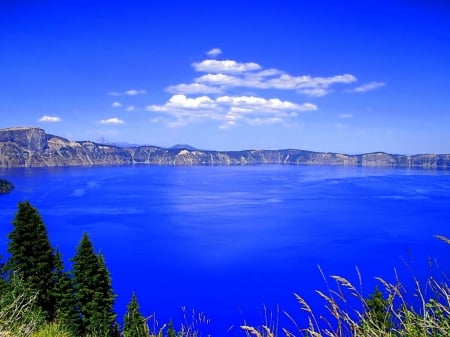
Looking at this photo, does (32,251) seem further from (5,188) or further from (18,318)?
(5,188)

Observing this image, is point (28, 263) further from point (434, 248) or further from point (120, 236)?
point (434, 248)

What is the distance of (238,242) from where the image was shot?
68500mm

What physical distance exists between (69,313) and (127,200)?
105612 mm

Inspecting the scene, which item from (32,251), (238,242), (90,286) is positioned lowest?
(238,242)

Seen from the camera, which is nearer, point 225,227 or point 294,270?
point 294,270

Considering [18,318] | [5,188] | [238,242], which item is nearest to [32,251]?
[18,318]

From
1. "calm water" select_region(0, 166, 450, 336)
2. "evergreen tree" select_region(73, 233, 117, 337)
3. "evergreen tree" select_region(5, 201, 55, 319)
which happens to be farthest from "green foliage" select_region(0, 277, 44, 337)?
"evergreen tree" select_region(5, 201, 55, 319)

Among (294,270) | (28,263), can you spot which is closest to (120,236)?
(294,270)

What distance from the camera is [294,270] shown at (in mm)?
53219

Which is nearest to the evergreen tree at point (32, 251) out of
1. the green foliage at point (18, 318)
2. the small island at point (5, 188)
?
the green foliage at point (18, 318)

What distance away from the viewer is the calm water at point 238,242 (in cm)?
4522

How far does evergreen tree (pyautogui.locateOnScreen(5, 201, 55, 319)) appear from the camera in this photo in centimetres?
2064

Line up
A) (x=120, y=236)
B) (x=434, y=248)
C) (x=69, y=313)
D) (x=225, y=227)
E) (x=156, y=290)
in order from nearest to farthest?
(x=69, y=313), (x=156, y=290), (x=434, y=248), (x=120, y=236), (x=225, y=227)

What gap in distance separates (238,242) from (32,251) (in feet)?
164
